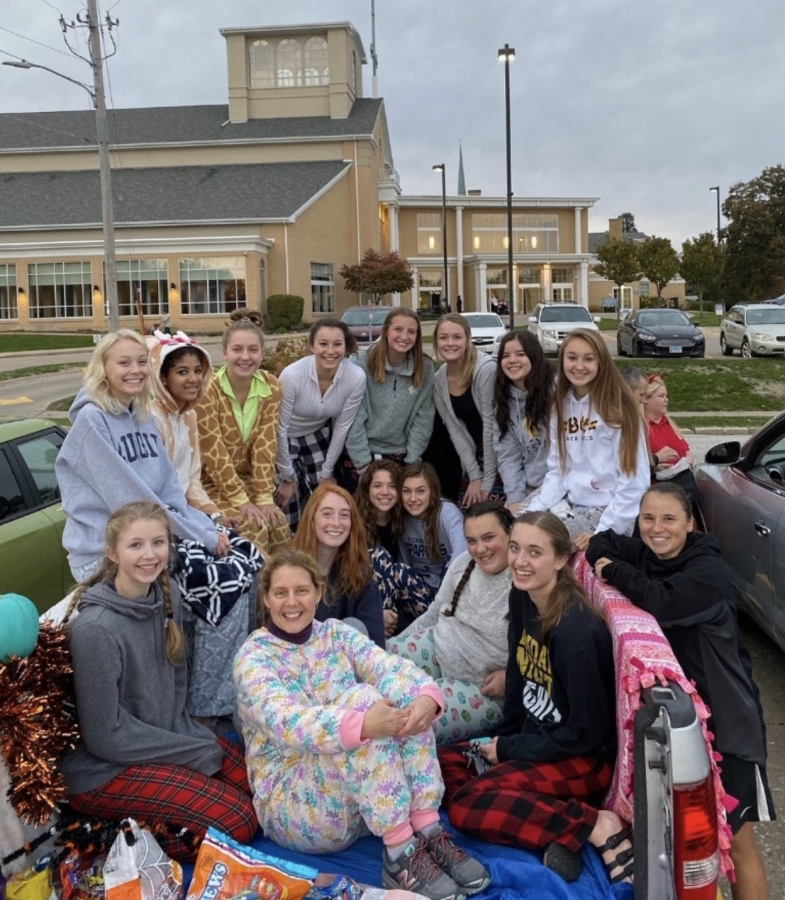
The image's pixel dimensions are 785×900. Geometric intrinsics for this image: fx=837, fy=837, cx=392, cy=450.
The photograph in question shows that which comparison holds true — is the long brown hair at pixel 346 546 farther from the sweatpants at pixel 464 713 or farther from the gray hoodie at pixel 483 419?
the gray hoodie at pixel 483 419

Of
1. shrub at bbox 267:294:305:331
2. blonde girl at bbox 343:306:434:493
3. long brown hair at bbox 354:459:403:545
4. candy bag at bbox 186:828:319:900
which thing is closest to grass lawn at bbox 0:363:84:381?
shrub at bbox 267:294:305:331

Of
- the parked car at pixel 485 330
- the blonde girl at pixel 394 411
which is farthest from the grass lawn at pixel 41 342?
the blonde girl at pixel 394 411

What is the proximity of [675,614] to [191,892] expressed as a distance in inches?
73.8

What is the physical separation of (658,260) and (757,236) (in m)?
12.5

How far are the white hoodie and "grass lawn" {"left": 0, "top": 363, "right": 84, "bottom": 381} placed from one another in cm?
2193

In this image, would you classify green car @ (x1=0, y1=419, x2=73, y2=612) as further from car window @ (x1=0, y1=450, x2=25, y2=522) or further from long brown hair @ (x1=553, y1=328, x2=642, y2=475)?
long brown hair @ (x1=553, y1=328, x2=642, y2=475)

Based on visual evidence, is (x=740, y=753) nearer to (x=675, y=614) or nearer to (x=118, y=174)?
(x=675, y=614)

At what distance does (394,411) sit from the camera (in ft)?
18.1

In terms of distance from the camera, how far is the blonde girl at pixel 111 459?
11.7ft

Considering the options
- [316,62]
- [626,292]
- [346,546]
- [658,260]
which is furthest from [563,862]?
[626,292]

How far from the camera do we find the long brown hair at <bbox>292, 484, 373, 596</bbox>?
160 inches

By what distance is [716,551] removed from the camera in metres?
3.24

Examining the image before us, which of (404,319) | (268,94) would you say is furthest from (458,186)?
(404,319)

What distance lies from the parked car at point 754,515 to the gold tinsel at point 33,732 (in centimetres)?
356
